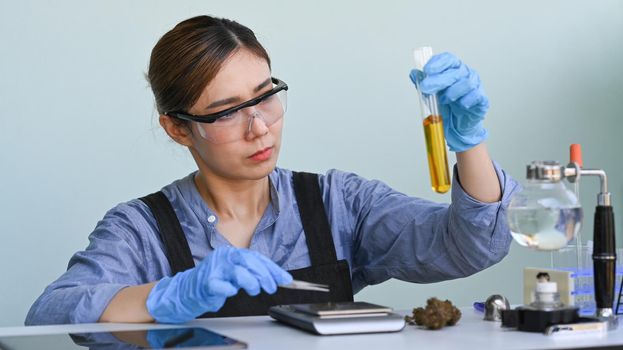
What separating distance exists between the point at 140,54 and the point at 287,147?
2.07 ft

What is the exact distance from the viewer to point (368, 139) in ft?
11.4

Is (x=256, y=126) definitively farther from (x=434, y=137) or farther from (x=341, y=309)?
(x=341, y=309)

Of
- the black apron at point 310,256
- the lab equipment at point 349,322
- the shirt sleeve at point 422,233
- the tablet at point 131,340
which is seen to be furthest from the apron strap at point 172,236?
the lab equipment at point 349,322

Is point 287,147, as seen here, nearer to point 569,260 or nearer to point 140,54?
point 140,54

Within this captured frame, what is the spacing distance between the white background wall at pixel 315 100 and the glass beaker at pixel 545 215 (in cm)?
184

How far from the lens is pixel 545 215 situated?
155 centimetres

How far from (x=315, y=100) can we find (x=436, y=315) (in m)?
1.85

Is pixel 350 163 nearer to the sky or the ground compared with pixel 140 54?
nearer to the ground

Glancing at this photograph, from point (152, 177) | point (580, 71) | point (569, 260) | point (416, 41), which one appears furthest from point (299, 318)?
point (580, 71)

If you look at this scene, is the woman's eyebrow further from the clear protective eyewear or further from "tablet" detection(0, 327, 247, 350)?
"tablet" detection(0, 327, 247, 350)

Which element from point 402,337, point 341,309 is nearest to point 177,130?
point 341,309

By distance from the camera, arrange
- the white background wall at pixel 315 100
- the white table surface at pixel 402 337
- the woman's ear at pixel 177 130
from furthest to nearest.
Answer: the white background wall at pixel 315 100, the woman's ear at pixel 177 130, the white table surface at pixel 402 337

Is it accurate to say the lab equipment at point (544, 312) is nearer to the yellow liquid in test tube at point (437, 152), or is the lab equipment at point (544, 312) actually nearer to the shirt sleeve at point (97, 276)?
the yellow liquid in test tube at point (437, 152)

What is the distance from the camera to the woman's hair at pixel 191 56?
7.46ft
